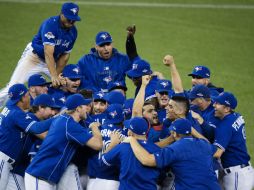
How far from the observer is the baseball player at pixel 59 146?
948 centimetres

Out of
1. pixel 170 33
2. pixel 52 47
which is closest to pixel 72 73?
pixel 52 47

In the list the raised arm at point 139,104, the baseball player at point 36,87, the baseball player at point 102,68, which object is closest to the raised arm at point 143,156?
the raised arm at point 139,104

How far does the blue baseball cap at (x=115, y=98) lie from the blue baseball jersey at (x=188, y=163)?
177cm

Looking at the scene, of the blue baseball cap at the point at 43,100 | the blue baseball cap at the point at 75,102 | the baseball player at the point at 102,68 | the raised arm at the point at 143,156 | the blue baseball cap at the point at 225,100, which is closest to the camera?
the raised arm at the point at 143,156

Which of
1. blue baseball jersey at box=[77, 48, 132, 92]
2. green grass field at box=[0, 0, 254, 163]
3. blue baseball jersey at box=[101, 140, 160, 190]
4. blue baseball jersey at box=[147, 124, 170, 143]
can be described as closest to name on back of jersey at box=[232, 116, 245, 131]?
blue baseball jersey at box=[147, 124, 170, 143]

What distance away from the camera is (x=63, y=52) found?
1289cm

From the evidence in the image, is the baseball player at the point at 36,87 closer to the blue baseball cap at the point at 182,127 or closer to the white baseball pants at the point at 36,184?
the white baseball pants at the point at 36,184

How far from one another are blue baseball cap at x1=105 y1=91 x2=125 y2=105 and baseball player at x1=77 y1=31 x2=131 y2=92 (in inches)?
56.5

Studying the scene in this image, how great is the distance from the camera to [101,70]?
1235cm

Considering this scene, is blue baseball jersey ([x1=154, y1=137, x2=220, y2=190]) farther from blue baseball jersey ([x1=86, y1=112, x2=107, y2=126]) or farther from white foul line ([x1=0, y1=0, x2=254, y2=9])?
white foul line ([x1=0, y1=0, x2=254, y2=9])

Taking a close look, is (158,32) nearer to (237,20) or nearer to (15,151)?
(237,20)

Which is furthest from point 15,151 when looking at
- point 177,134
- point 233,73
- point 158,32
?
point 158,32

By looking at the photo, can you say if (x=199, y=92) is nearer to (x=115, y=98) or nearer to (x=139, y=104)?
(x=139, y=104)

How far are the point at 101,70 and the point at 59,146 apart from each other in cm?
302
